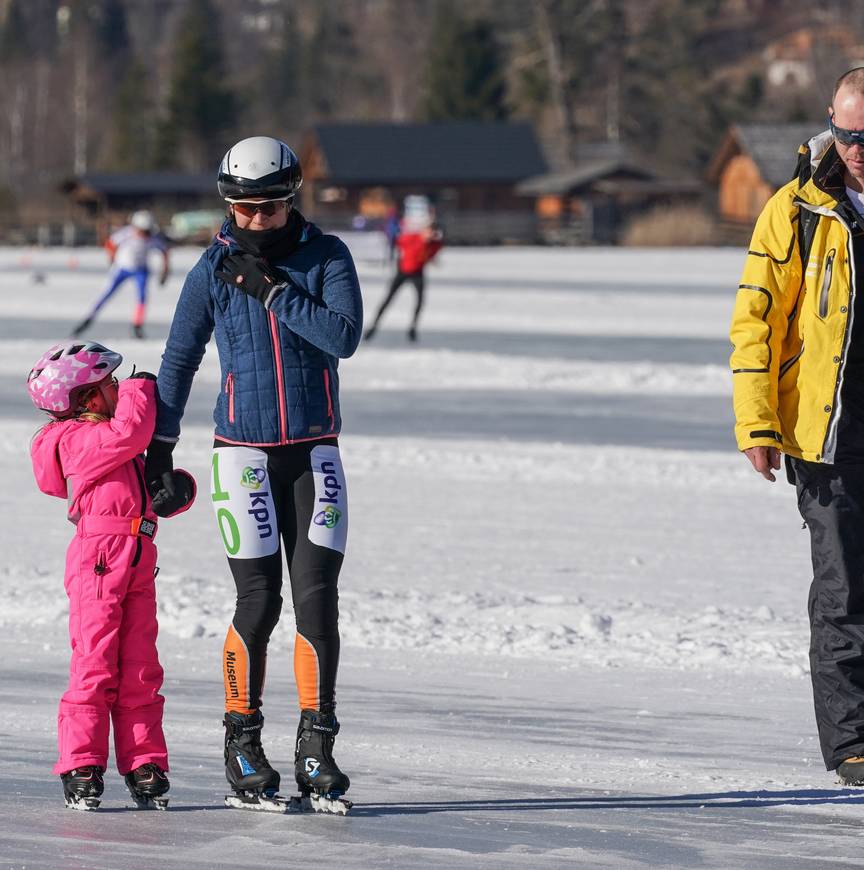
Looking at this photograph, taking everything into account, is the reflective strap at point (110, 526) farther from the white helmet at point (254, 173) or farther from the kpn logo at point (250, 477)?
the white helmet at point (254, 173)

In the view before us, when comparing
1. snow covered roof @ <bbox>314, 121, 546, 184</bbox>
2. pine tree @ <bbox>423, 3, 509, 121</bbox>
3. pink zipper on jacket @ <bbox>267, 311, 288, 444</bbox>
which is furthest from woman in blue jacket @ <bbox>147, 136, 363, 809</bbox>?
pine tree @ <bbox>423, 3, 509, 121</bbox>

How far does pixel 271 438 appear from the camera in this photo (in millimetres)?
4031

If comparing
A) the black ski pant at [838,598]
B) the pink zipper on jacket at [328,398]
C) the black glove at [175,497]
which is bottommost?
the black ski pant at [838,598]

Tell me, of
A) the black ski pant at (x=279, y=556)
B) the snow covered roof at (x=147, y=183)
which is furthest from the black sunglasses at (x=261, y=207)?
the snow covered roof at (x=147, y=183)

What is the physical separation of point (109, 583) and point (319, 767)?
2.07 ft

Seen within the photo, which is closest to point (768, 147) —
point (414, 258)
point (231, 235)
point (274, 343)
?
point (414, 258)

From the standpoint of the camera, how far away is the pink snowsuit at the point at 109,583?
3.98 meters

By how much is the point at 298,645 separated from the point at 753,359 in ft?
4.09

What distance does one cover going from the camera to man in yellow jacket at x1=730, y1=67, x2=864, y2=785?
4121 millimetres

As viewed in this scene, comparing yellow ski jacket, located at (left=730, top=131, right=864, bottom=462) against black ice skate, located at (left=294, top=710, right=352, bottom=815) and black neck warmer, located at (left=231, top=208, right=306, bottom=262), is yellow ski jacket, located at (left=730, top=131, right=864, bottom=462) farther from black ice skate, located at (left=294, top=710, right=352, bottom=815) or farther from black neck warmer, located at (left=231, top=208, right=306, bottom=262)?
black ice skate, located at (left=294, top=710, right=352, bottom=815)

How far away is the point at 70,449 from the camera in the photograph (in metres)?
4.02

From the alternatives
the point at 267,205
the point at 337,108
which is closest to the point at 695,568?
the point at 267,205

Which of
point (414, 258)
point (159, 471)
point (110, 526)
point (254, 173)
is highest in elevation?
point (414, 258)

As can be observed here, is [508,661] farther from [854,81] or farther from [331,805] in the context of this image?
[854,81]
